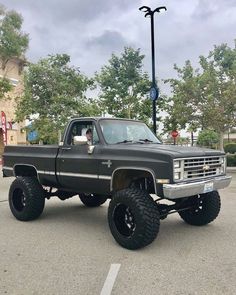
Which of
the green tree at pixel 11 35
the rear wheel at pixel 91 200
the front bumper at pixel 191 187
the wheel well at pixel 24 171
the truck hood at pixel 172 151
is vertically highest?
the green tree at pixel 11 35

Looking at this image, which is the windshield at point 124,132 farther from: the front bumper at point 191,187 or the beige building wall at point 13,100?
the beige building wall at point 13,100

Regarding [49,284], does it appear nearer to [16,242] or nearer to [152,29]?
[16,242]

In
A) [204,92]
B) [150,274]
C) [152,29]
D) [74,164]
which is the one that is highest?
[152,29]

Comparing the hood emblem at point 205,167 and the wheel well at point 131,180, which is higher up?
the hood emblem at point 205,167

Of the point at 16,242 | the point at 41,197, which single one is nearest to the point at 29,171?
the point at 41,197

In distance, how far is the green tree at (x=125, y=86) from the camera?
32750 millimetres

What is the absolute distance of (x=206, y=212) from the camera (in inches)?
295

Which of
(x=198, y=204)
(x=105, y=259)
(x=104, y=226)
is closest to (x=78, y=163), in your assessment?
(x=104, y=226)

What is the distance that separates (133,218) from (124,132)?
73.2 inches

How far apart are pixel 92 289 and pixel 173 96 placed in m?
23.1

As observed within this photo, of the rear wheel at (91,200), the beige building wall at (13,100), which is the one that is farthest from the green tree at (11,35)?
the rear wheel at (91,200)

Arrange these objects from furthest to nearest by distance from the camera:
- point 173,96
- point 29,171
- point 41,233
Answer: point 173,96, point 29,171, point 41,233

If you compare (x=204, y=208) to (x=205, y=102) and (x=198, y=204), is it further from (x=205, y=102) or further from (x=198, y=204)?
(x=205, y=102)

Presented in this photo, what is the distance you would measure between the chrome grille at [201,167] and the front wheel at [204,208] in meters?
0.68
